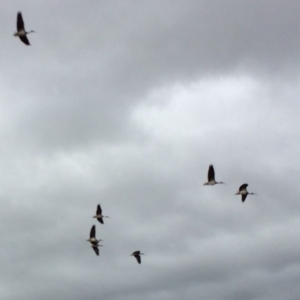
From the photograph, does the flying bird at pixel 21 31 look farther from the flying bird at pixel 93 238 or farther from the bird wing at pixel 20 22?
the flying bird at pixel 93 238

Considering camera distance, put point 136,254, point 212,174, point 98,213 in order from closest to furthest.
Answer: point 212,174 → point 98,213 → point 136,254

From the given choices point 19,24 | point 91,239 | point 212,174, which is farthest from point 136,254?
point 19,24

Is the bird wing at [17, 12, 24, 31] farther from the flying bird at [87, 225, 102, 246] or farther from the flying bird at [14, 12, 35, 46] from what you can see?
the flying bird at [87, 225, 102, 246]

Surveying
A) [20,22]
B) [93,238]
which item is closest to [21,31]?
[20,22]

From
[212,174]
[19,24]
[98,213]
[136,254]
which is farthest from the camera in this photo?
[136,254]

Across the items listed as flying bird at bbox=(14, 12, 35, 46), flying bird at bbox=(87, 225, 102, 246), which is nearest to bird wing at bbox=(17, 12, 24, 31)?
flying bird at bbox=(14, 12, 35, 46)

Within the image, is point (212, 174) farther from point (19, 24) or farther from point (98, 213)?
point (19, 24)

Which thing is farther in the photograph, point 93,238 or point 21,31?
point 93,238

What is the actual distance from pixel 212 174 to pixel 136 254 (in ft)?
76.9

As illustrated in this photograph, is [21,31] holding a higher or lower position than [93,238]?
higher

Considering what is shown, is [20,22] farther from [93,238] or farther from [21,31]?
[93,238]

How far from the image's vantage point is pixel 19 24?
247ft

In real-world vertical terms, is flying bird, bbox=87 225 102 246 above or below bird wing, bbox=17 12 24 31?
below

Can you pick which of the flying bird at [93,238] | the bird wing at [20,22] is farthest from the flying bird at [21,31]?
the flying bird at [93,238]
